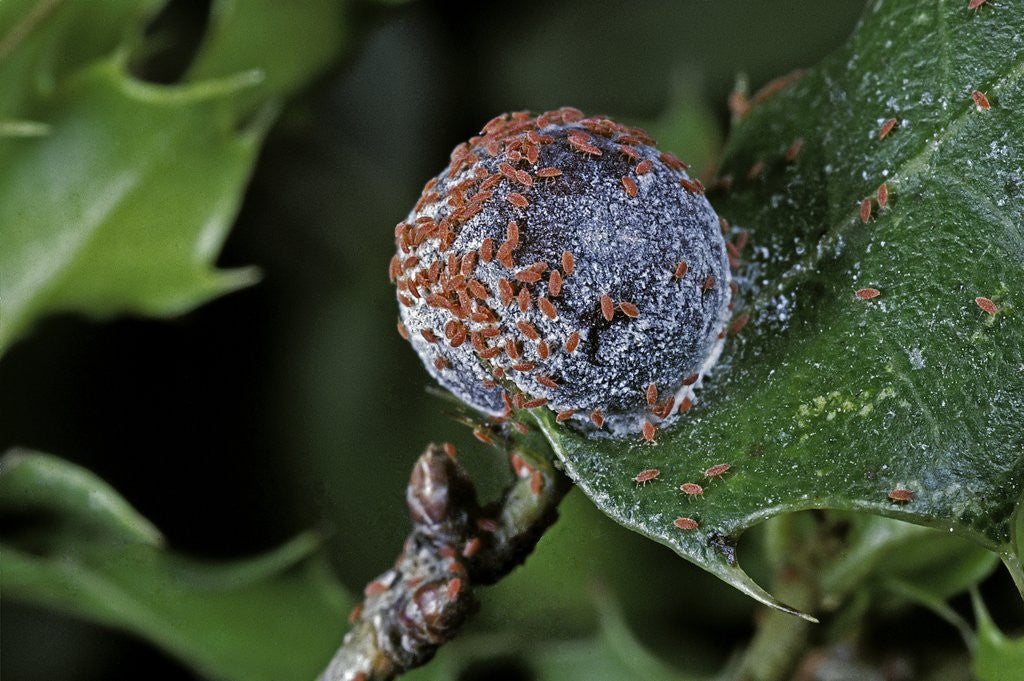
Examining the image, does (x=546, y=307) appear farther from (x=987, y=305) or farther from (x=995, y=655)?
(x=995, y=655)

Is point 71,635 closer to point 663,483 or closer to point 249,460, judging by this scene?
point 249,460

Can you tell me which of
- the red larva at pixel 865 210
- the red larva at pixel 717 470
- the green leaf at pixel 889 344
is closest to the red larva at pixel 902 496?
the green leaf at pixel 889 344

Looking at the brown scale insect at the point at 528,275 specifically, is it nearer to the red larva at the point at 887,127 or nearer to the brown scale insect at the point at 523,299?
the brown scale insect at the point at 523,299

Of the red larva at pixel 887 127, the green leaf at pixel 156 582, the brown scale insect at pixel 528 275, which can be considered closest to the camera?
the brown scale insect at pixel 528 275

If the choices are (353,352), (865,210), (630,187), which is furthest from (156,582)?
(865,210)

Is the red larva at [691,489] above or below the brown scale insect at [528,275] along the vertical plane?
below

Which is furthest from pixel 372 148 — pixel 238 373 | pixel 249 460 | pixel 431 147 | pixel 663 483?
pixel 663 483

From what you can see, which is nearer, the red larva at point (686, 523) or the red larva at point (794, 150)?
the red larva at point (686, 523)
